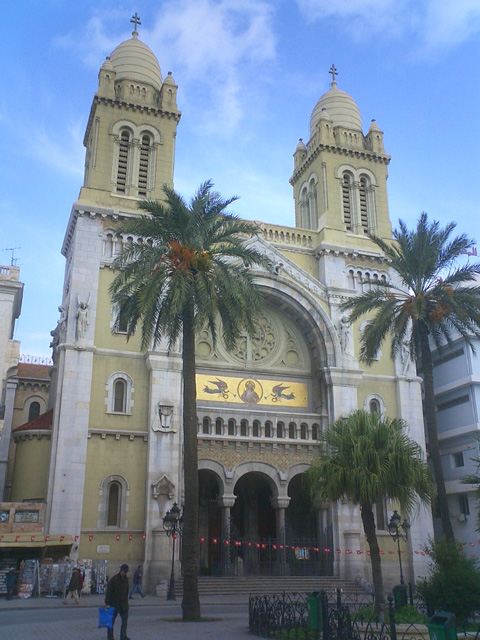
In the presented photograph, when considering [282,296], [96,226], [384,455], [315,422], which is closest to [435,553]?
[384,455]

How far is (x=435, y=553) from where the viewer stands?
63.9 ft

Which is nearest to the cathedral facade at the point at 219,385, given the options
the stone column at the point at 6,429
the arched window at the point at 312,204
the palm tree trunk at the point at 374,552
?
the arched window at the point at 312,204

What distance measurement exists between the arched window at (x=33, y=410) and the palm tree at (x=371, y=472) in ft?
91.7

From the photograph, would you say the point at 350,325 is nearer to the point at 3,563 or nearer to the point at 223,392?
the point at 223,392

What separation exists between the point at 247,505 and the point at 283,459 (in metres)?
4.13

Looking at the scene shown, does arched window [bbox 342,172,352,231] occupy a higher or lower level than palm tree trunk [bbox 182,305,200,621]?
higher

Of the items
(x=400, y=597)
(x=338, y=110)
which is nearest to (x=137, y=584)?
(x=400, y=597)

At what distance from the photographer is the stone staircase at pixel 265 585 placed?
30109 mm

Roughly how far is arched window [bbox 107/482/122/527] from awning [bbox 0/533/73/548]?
3.01 meters

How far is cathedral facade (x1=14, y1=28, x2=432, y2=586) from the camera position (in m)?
31.2

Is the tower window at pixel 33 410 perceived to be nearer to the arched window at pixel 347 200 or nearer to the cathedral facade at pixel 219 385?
the cathedral facade at pixel 219 385

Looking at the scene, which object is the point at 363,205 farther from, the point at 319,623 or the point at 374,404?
the point at 319,623

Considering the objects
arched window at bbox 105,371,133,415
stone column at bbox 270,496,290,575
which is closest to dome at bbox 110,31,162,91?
arched window at bbox 105,371,133,415

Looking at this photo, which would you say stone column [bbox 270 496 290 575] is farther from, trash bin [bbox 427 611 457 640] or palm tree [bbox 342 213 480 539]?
trash bin [bbox 427 611 457 640]
